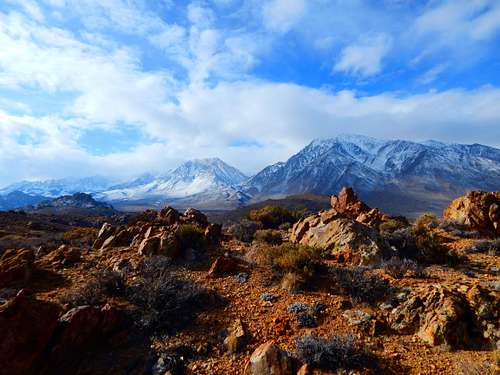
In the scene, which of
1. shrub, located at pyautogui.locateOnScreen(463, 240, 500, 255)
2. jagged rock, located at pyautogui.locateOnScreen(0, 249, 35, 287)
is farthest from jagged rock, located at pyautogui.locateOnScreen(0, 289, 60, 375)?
shrub, located at pyautogui.locateOnScreen(463, 240, 500, 255)

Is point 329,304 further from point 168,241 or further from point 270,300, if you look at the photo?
point 168,241

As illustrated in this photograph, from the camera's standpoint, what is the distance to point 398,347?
679cm

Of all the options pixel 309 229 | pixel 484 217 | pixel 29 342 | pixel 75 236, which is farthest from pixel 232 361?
pixel 484 217

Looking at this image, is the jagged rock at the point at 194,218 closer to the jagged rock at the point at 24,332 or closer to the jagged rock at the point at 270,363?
the jagged rock at the point at 24,332

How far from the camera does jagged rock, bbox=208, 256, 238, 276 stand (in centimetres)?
1002

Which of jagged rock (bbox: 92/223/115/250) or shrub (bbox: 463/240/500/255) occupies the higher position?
jagged rock (bbox: 92/223/115/250)

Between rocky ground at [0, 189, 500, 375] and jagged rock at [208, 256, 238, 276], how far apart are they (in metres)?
0.03

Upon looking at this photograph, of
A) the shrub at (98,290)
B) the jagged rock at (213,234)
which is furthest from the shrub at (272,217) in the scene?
the shrub at (98,290)

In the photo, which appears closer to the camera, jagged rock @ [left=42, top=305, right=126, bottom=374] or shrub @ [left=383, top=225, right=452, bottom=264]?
jagged rock @ [left=42, top=305, right=126, bottom=374]

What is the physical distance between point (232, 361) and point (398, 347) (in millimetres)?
3343

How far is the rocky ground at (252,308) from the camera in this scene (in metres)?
6.30

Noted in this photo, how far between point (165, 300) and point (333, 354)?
3.94 meters

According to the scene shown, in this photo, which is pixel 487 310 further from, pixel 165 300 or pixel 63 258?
pixel 63 258

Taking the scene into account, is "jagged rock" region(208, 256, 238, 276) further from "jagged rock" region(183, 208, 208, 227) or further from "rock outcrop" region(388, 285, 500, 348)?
"jagged rock" region(183, 208, 208, 227)
